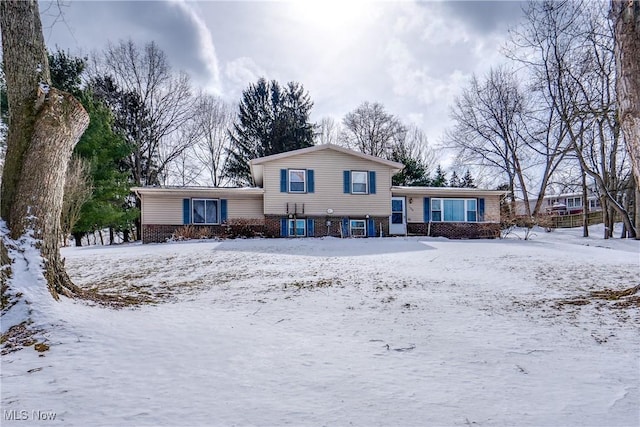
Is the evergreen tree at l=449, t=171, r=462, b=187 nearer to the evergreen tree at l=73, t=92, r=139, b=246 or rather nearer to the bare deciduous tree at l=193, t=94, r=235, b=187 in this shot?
the bare deciduous tree at l=193, t=94, r=235, b=187

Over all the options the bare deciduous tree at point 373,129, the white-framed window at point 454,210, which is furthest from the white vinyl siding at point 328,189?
the bare deciduous tree at point 373,129

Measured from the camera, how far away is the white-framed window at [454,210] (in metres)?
17.9

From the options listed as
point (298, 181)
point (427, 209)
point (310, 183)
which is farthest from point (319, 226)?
point (427, 209)

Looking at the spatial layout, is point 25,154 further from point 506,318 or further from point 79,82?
point 79,82

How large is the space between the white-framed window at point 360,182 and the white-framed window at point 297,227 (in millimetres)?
3118

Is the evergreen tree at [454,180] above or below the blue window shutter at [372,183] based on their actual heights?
above

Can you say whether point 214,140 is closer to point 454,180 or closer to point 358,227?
point 358,227

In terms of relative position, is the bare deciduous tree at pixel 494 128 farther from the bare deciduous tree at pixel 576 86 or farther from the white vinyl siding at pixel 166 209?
the white vinyl siding at pixel 166 209

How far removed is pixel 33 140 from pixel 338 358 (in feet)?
13.4

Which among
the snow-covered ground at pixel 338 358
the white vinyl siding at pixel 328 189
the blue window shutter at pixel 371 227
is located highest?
the white vinyl siding at pixel 328 189

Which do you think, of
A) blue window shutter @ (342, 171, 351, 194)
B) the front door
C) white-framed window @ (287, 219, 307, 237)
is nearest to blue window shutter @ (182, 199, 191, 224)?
white-framed window @ (287, 219, 307, 237)

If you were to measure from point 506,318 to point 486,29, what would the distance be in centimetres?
837

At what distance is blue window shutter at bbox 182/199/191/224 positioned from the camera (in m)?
15.8

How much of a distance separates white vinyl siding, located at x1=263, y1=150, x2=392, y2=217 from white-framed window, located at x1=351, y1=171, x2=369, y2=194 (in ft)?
0.73
